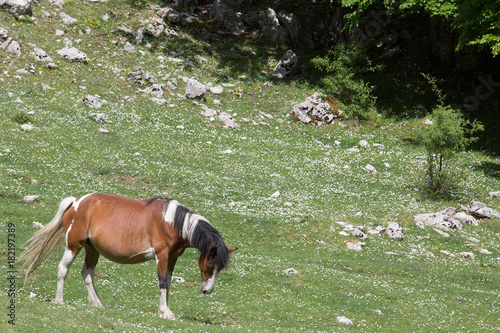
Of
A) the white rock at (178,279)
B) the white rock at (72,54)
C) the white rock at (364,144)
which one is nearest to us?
the white rock at (178,279)

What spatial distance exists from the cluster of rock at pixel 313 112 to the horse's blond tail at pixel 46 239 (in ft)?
102

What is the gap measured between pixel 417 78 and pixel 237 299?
122ft

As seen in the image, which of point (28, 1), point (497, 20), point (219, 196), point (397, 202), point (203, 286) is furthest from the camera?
point (28, 1)

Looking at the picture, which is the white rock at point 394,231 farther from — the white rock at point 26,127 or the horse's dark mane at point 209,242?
the white rock at point 26,127

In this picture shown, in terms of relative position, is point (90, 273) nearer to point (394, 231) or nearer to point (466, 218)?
point (394, 231)

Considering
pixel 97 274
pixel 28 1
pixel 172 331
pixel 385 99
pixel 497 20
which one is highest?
pixel 497 20

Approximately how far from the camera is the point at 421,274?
2192cm

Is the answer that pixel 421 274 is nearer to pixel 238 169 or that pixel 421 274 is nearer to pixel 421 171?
pixel 421 171

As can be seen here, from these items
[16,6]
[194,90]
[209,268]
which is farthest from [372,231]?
[16,6]

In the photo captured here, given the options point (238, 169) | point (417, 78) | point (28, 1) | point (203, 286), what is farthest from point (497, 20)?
point (28, 1)

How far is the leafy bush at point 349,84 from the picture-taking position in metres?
43.1

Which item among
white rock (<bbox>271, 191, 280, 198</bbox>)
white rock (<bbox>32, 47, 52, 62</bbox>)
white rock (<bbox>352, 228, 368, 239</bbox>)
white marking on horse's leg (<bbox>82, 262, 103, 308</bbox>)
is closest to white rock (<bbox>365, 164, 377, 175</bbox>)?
white rock (<bbox>271, 191, 280, 198</bbox>)

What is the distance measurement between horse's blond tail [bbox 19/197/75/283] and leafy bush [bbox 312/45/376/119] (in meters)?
33.7

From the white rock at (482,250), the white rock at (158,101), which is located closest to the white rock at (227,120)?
the white rock at (158,101)
